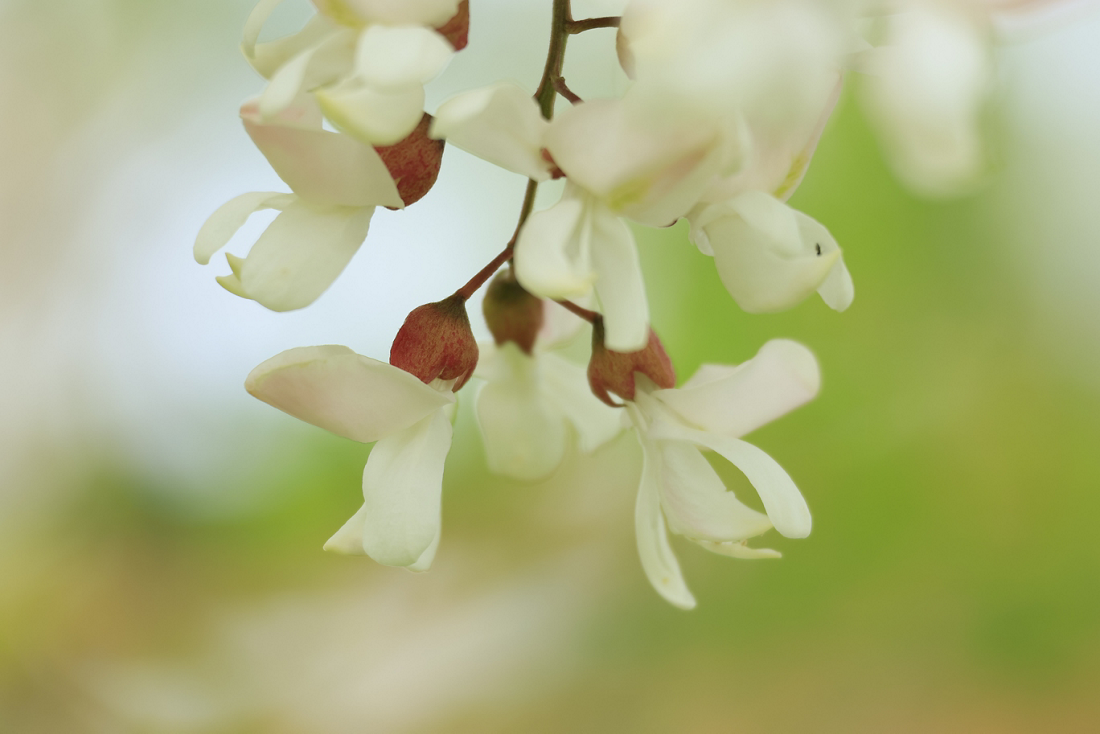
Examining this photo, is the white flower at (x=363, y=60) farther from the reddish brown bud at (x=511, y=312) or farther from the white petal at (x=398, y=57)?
the reddish brown bud at (x=511, y=312)

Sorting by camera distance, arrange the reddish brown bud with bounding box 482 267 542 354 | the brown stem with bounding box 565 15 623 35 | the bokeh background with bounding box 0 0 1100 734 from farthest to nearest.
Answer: the bokeh background with bounding box 0 0 1100 734
the reddish brown bud with bounding box 482 267 542 354
the brown stem with bounding box 565 15 623 35

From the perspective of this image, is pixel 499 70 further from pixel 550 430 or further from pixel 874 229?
pixel 550 430

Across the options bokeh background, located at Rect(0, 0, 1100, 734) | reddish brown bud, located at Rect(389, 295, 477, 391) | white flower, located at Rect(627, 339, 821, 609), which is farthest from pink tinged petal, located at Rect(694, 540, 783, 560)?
bokeh background, located at Rect(0, 0, 1100, 734)

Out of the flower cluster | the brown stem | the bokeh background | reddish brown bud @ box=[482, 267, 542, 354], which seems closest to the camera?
the flower cluster

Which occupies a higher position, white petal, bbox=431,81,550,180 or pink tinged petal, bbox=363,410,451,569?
white petal, bbox=431,81,550,180

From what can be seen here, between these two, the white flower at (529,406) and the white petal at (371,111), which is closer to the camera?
the white petal at (371,111)

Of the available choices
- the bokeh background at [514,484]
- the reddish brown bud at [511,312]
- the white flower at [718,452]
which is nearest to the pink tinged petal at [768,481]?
the white flower at [718,452]

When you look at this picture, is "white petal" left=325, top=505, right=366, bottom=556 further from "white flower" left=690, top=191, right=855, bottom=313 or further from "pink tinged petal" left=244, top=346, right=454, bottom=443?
"white flower" left=690, top=191, right=855, bottom=313
